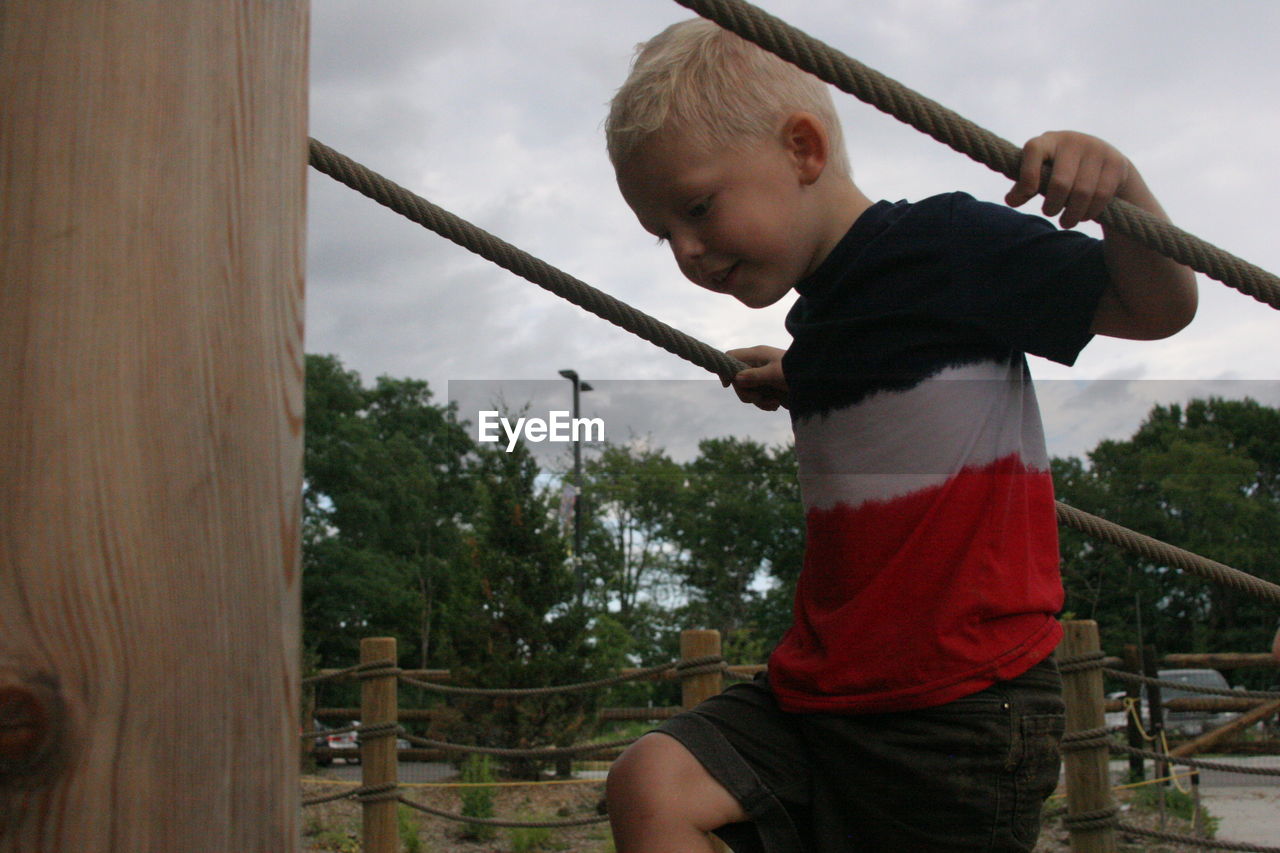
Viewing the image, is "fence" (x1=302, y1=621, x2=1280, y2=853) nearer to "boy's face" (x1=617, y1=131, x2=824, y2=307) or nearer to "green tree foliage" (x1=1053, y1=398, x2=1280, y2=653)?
"boy's face" (x1=617, y1=131, x2=824, y2=307)

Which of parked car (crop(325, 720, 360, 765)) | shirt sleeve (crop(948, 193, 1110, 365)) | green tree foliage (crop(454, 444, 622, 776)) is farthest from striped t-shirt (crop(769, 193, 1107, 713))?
parked car (crop(325, 720, 360, 765))

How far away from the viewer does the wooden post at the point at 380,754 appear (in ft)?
14.0

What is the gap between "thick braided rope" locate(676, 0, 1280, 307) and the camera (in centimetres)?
122

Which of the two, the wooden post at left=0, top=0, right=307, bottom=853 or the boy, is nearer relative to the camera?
the wooden post at left=0, top=0, right=307, bottom=853

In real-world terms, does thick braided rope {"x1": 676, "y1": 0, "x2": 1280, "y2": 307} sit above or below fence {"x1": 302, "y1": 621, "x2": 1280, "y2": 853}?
above

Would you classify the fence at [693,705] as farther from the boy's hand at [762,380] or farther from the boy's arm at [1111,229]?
the boy's arm at [1111,229]

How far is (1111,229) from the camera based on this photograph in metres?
1.26

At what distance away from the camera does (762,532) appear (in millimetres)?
33312

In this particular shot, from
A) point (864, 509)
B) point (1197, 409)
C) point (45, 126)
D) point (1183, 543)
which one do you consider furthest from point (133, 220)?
point (1197, 409)

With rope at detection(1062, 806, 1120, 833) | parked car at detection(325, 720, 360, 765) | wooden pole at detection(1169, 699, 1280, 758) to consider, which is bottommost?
parked car at detection(325, 720, 360, 765)

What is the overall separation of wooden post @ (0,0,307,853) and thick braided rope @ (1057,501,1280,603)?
1.84 meters

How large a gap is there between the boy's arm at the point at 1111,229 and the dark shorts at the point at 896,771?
0.43 meters

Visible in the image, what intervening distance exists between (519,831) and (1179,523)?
27.5 m

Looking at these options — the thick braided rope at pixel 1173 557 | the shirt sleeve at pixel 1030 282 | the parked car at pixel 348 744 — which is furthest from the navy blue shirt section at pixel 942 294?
the parked car at pixel 348 744
